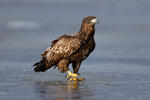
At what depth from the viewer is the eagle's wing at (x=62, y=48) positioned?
11.8 m

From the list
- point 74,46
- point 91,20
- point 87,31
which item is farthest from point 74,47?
point 91,20

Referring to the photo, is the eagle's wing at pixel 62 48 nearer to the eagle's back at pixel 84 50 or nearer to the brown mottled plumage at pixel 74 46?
the brown mottled plumage at pixel 74 46

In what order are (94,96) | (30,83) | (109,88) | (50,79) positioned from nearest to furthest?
(94,96)
(109,88)
(30,83)
(50,79)

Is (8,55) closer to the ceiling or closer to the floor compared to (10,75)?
closer to the ceiling

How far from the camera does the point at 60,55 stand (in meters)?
12.1

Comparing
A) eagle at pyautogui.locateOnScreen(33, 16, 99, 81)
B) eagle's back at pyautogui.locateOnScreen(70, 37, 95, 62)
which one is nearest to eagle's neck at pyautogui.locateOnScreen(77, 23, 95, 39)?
eagle at pyautogui.locateOnScreen(33, 16, 99, 81)

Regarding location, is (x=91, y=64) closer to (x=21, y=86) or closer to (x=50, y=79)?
(x=50, y=79)

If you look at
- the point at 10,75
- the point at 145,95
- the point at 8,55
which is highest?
the point at 8,55

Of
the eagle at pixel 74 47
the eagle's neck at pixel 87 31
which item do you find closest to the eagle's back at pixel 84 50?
the eagle at pixel 74 47

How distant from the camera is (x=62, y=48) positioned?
12.0 m

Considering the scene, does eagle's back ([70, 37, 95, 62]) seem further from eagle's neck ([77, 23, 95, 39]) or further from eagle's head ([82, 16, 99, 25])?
eagle's head ([82, 16, 99, 25])

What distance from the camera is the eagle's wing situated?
464 inches

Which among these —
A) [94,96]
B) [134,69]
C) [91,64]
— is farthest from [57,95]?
[91,64]

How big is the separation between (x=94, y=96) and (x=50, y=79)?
3302 mm
